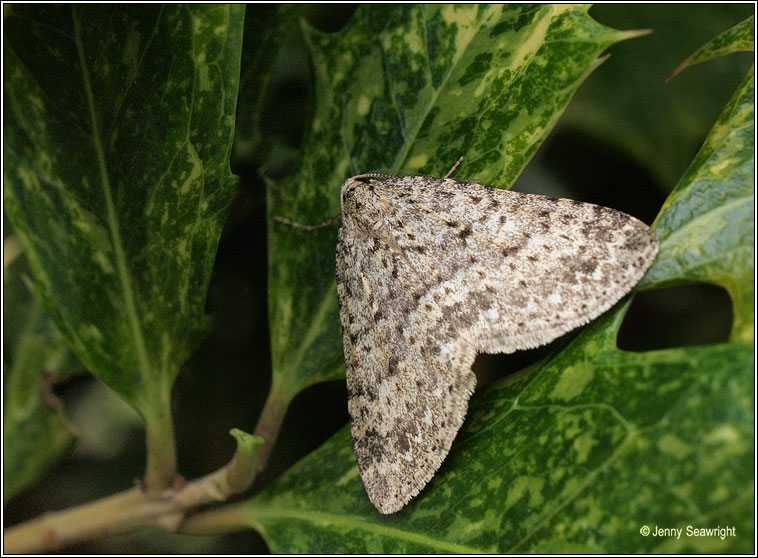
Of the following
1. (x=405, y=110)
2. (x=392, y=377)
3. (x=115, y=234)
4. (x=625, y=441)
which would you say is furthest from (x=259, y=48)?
(x=625, y=441)

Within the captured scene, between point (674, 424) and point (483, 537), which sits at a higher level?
point (674, 424)

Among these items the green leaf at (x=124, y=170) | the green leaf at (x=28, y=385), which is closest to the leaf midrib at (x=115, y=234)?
the green leaf at (x=124, y=170)

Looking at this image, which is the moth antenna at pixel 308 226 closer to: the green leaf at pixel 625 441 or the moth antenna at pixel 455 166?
the moth antenna at pixel 455 166

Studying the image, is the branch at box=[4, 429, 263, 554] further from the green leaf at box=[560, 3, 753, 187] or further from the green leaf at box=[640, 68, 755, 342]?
the green leaf at box=[560, 3, 753, 187]

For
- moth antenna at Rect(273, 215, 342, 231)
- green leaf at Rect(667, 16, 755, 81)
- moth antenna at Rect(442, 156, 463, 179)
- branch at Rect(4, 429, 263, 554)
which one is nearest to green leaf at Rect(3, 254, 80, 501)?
branch at Rect(4, 429, 263, 554)

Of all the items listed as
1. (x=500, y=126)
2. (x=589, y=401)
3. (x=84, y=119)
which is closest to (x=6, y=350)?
(x=84, y=119)

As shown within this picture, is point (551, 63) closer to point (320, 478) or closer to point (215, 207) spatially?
point (215, 207)
